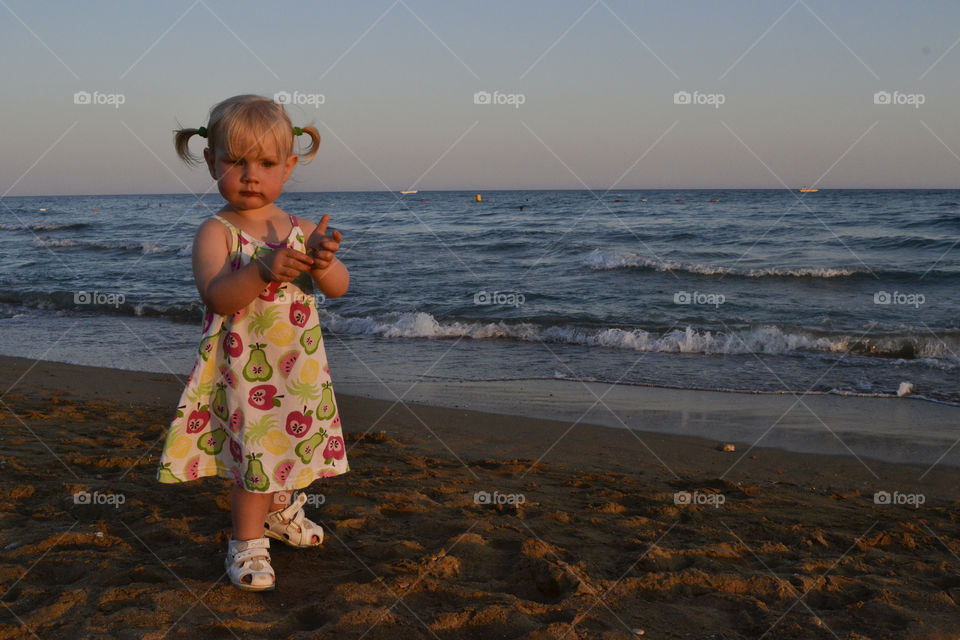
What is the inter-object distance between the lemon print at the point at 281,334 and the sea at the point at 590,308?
4362 mm

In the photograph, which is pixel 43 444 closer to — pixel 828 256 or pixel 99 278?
pixel 99 278

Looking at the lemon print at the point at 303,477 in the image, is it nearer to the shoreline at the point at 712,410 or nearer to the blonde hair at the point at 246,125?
the blonde hair at the point at 246,125

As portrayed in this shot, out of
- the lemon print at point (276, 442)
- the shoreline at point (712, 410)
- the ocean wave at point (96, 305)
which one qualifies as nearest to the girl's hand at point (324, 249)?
the lemon print at point (276, 442)

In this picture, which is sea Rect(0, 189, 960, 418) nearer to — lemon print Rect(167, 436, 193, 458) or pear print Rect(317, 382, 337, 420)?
pear print Rect(317, 382, 337, 420)

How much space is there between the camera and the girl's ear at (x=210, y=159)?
2.61 meters

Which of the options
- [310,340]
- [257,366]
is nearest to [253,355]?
[257,366]

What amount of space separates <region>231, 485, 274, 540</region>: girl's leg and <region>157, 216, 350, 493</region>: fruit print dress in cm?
6

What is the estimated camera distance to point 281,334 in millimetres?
2648

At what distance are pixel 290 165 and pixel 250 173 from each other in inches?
7.4

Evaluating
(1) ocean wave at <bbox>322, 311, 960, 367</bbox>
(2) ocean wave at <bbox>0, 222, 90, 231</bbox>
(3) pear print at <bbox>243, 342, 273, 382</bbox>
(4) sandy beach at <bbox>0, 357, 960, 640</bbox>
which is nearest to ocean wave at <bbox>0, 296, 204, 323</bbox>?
(1) ocean wave at <bbox>322, 311, 960, 367</bbox>

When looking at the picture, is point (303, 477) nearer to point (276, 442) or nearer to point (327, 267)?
point (276, 442)

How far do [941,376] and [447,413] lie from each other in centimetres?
499

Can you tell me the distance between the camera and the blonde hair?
2496 mm

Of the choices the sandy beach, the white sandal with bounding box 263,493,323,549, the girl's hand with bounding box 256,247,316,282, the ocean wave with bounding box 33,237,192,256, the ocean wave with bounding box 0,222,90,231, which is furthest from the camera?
the ocean wave with bounding box 0,222,90,231
